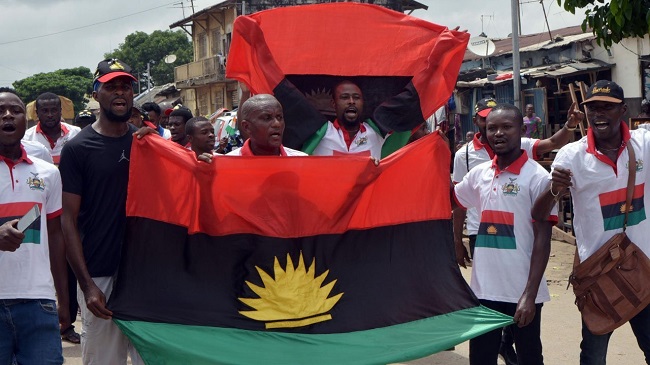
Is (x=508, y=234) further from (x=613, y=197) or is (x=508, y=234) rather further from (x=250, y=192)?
(x=250, y=192)

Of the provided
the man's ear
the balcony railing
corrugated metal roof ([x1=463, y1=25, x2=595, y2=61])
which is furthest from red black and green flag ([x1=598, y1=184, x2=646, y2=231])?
the balcony railing

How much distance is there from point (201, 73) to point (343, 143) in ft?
149

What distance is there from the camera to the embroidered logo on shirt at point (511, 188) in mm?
5727

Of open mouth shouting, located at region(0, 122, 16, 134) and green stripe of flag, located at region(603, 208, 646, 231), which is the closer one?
open mouth shouting, located at region(0, 122, 16, 134)

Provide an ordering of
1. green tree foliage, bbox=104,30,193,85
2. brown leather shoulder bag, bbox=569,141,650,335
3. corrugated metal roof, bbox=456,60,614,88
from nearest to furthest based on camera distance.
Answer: brown leather shoulder bag, bbox=569,141,650,335
corrugated metal roof, bbox=456,60,614,88
green tree foliage, bbox=104,30,193,85

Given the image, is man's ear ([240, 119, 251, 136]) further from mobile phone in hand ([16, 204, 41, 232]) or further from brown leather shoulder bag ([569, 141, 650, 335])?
brown leather shoulder bag ([569, 141, 650, 335])

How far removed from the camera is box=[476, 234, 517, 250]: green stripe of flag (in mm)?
5703

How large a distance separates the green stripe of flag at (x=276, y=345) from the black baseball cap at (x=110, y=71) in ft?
4.61

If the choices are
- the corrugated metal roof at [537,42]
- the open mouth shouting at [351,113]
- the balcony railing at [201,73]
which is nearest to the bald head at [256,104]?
the open mouth shouting at [351,113]

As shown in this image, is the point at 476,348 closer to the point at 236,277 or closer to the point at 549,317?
the point at 236,277

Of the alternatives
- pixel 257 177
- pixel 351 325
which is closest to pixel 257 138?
pixel 257 177

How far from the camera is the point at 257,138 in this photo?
547 cm

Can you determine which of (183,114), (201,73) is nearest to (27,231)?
(183,114)

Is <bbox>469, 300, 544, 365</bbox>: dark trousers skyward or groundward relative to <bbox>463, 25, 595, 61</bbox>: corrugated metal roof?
groundward
